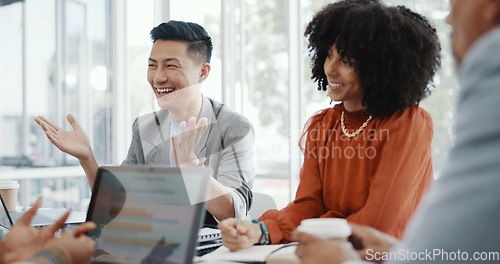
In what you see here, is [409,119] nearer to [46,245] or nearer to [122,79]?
[46,245]

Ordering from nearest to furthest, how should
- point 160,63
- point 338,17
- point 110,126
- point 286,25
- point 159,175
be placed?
point 159,175
point 338,17
point 160,63
point 286,25
point 110,126

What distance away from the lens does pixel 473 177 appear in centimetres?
46

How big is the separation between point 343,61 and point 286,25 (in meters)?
2.33

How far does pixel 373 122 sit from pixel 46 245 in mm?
818

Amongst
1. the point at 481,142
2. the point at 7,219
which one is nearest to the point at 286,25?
the point at 7,219

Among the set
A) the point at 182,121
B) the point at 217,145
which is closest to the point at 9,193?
the point at 182,121

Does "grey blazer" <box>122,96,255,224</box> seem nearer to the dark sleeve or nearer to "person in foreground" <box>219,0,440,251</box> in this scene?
"person in foreground" <box>219,0,440,251</box>

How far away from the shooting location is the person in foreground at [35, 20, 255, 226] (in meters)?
1.64

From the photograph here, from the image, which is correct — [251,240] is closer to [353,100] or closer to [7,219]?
[353,100]

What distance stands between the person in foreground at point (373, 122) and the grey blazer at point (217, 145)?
1.46 feet

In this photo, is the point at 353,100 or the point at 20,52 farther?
the point at 20,52

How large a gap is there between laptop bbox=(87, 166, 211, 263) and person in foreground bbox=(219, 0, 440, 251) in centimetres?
28

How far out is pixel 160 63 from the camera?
1896 millimetres

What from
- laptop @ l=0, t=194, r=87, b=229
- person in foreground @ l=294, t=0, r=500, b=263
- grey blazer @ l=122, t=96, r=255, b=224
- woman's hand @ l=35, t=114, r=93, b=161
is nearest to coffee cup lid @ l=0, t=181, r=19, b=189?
laptop @ l=0, t=194, r=87, b=229
